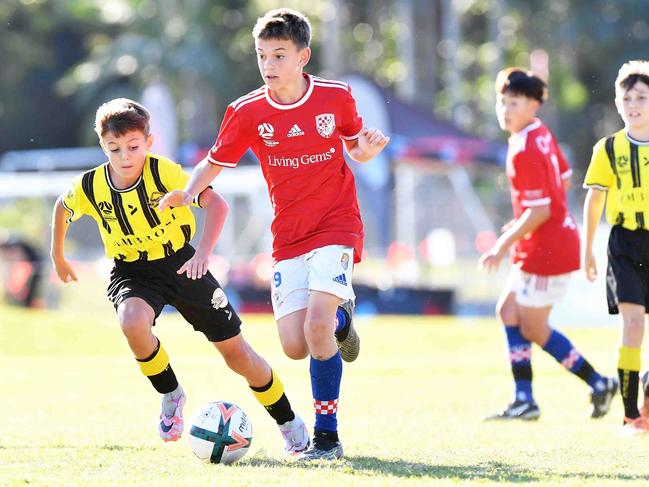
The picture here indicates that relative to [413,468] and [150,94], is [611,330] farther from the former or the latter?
[413,468]

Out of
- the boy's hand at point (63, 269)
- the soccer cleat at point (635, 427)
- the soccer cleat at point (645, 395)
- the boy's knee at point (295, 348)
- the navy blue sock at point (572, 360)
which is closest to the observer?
the boy's knee at point (295, 348)

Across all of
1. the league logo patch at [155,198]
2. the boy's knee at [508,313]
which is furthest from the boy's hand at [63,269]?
the boy's knee at [508,313]

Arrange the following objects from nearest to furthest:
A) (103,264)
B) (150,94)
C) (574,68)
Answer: (150,94) < (103,264) < (574,68)

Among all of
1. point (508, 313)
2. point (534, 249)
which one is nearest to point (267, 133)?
point (534, 249)

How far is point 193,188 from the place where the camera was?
6219 millimetres

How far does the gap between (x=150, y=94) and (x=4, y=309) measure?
4.59 metres

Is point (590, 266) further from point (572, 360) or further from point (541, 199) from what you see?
point (572, 360)

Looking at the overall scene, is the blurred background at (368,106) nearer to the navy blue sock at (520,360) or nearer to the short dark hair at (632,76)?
the navy blue sock at (520,360)

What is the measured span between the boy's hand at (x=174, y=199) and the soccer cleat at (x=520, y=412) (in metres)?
3.05

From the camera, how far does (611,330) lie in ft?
58.9

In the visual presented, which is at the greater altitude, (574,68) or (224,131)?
(574,68)

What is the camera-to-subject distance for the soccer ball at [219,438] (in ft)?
19.7

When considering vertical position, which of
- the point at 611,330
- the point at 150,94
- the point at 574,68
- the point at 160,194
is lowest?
the point at 611,330

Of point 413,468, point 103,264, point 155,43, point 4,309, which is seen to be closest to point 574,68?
point 155,43
